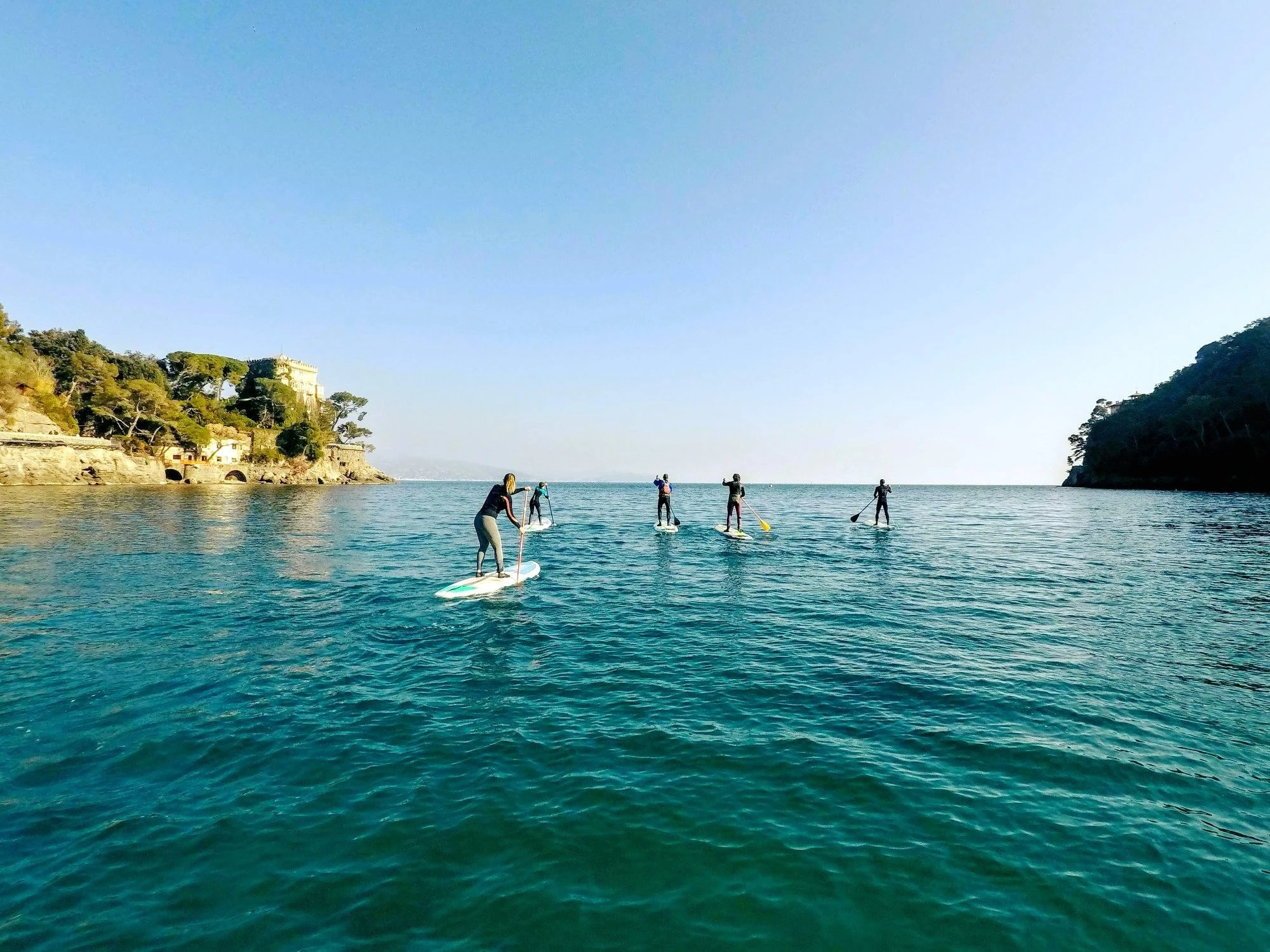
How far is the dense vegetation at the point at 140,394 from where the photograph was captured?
82.6m

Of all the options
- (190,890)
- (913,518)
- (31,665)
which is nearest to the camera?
(190,890)

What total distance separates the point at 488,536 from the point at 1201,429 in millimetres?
139422

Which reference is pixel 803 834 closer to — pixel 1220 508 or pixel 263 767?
pixel 263 767

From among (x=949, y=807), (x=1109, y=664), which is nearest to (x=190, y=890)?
(x=949, y=807)

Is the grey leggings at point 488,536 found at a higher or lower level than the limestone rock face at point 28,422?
lower

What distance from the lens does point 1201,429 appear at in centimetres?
10169

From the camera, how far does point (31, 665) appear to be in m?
10.2

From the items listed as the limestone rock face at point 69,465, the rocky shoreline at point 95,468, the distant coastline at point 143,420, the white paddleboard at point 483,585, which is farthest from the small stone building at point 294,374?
the white paddleboard at point 483,585

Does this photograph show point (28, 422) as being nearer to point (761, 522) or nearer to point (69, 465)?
point (69, 465)

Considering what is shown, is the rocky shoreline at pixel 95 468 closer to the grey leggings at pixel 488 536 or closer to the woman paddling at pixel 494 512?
the grey leggings at pixel 488 536

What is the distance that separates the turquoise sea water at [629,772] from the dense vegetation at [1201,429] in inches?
4693

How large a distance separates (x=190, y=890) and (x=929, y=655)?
12.3m

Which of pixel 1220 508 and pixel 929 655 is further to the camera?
pixel 1220 508

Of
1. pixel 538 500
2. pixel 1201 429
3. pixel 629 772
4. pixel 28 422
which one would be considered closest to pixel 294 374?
pixel 28 422
